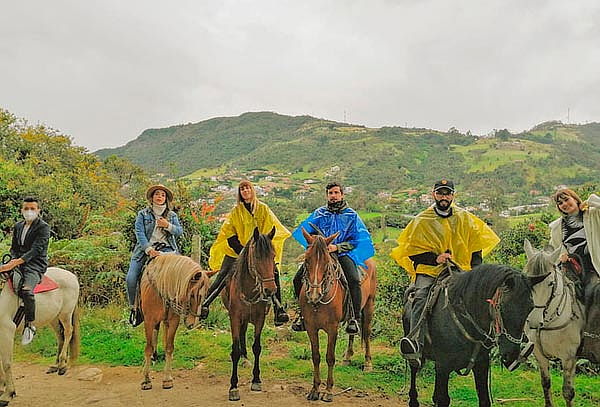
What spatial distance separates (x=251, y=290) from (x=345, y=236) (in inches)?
57.8

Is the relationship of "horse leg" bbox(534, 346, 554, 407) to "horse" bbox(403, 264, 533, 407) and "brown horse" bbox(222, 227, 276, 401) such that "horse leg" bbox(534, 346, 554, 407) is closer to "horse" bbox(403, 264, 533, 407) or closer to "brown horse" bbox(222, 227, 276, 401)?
"horse" bbox(403, 264, 533, 407)

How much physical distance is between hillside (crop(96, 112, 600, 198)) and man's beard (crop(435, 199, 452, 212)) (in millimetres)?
40673

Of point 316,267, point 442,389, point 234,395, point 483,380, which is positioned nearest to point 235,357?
point 234,395

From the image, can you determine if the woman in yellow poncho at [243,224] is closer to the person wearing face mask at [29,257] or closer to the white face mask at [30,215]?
the person wearing face mask at [29,257]

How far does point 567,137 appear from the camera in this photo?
7238 centimetres

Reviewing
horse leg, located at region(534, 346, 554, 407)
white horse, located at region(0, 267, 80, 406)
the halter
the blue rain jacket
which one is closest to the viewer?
horse leg, located at region(534, 346, 554, 407)

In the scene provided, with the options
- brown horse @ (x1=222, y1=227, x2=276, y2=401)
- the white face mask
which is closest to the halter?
brown horse @ (x1=222, y1=227, x2=276, y2=401)

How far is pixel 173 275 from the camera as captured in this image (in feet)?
20.4

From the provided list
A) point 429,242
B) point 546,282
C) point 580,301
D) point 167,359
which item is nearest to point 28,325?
point 167,359

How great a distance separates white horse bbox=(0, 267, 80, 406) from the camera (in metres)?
5.62

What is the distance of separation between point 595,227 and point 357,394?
3.45 metres

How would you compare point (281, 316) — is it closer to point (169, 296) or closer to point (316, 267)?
point (316, 267)

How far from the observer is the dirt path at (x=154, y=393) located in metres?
5.87

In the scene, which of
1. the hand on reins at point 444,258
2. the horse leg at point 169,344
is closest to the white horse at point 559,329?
the hand on reins at point 444,258
